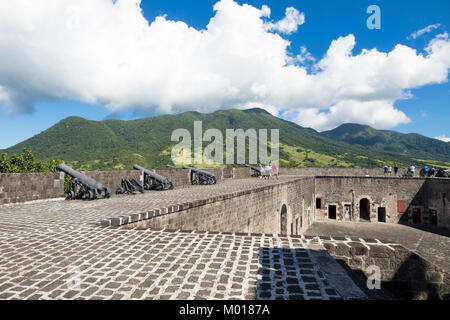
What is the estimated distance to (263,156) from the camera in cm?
8175

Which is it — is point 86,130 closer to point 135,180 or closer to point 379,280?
point 135,180

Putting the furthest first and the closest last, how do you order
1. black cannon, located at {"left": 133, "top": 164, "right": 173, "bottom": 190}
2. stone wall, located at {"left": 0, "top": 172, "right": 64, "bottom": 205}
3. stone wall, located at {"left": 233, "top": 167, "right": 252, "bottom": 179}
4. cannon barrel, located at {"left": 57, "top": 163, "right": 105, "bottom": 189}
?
stone wall, located at {"left": 233, "top": 167, "right": 252, "bottom": 179} → black cannon, located at {"left": 133, "top": 164, "right": 173, "bottom": 190} → cannon barrel, located at {"left": 57, "top": 163, "right": 105, "bottom": 189} → stone wall, located at {"left": 0, "top": 172, "right": 64, "bottom": 205}

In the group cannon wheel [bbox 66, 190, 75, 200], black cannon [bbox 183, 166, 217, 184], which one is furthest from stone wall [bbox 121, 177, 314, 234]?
cannon wheel [bbox 66, 190, 75, 200]

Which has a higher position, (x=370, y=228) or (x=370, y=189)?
(x=370, y=189)

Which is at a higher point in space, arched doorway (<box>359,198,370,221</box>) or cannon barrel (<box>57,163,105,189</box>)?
cannon barrel (<box>57,163,105,189</box>)

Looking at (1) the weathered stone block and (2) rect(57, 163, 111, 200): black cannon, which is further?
(2) rect(57, 163, 111, 200): black cannon

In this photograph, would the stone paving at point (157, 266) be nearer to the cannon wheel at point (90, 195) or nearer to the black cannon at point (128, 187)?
the cannon wheel at point (90, 195)

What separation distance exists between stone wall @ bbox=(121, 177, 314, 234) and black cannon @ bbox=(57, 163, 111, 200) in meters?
3.85

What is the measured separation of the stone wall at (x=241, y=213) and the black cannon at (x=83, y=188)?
3.85m

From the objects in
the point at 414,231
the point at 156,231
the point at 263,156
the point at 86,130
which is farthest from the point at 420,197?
the point at 86,130

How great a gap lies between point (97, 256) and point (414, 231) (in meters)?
23.8

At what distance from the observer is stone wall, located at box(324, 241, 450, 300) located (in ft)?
13.3

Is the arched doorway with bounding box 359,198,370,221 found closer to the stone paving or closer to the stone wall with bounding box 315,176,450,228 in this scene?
the stone wall with bounding box 315,176,450,228

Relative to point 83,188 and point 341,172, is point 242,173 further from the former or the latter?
point 83,188
